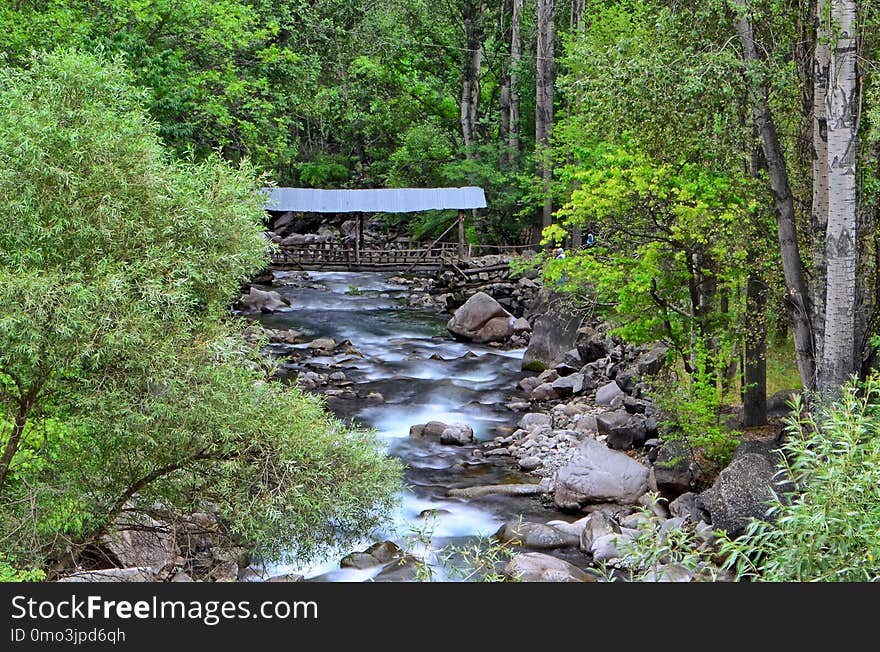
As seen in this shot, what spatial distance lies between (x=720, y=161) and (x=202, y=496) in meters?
9.23

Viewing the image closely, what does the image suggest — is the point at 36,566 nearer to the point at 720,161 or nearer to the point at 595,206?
the point at 595,206

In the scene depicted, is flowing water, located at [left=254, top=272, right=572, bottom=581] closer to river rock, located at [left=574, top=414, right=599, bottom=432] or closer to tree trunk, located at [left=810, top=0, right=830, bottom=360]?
river rock, located at [left=574, top=414, right=599, bottom=432]

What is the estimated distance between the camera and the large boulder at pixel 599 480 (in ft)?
48.3

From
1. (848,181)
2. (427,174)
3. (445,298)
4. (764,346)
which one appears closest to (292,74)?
(445,298)

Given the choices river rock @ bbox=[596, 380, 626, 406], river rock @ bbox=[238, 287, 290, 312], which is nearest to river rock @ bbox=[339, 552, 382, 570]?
river rock @ bbox=[596, 380, 626, 406]

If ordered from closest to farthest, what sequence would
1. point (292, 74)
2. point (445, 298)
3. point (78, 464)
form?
1. point (78, 464)
2. point (292, 74)
3. point (445, 298)

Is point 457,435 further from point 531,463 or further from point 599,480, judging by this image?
point 599,480

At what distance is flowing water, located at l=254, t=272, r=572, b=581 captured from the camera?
1415cm

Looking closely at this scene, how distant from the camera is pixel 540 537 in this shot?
44.0 ft

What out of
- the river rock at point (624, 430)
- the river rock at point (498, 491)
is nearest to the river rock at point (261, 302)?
the river rock at point (624, 430)

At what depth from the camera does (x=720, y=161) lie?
557 inches

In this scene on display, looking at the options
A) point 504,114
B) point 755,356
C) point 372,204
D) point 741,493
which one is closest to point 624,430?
point 755,356

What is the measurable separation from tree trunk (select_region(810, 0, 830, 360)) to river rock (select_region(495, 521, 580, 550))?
443 centimetres

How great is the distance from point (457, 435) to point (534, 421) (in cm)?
171
